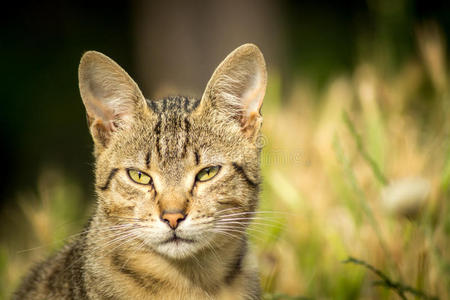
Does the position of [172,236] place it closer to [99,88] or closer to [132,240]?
[132,240]

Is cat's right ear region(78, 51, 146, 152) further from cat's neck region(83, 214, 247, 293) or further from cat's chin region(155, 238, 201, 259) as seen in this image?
cat's chin region(155, 238, 201, 259)

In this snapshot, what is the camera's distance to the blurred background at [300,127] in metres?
2.99

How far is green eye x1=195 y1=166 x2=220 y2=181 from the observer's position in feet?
8.18

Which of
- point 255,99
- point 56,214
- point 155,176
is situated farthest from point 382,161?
point 56,214

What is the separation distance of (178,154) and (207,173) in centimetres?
15

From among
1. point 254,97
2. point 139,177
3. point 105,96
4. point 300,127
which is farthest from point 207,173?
point 300,127

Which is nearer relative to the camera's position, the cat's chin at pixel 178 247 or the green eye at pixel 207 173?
the cat's chin at pixel 178 247

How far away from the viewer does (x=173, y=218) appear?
2.27 metres

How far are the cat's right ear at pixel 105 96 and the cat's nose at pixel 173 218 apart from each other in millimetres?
542

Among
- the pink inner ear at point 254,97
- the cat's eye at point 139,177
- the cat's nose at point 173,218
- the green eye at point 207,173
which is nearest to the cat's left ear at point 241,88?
the pink inner ear at point 254,97

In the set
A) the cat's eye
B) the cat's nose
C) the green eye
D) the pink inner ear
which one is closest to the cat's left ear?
the pink inner ear

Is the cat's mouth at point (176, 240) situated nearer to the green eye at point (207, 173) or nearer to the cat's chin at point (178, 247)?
the cat's chin at point (178, 247)

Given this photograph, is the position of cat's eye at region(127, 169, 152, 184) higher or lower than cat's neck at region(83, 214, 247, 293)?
higher

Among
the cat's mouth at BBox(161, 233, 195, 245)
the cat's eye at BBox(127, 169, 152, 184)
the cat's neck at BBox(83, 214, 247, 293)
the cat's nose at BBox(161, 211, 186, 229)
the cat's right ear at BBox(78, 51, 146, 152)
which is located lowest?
the cat's neck at BBox(83, 214, 247, 293)
